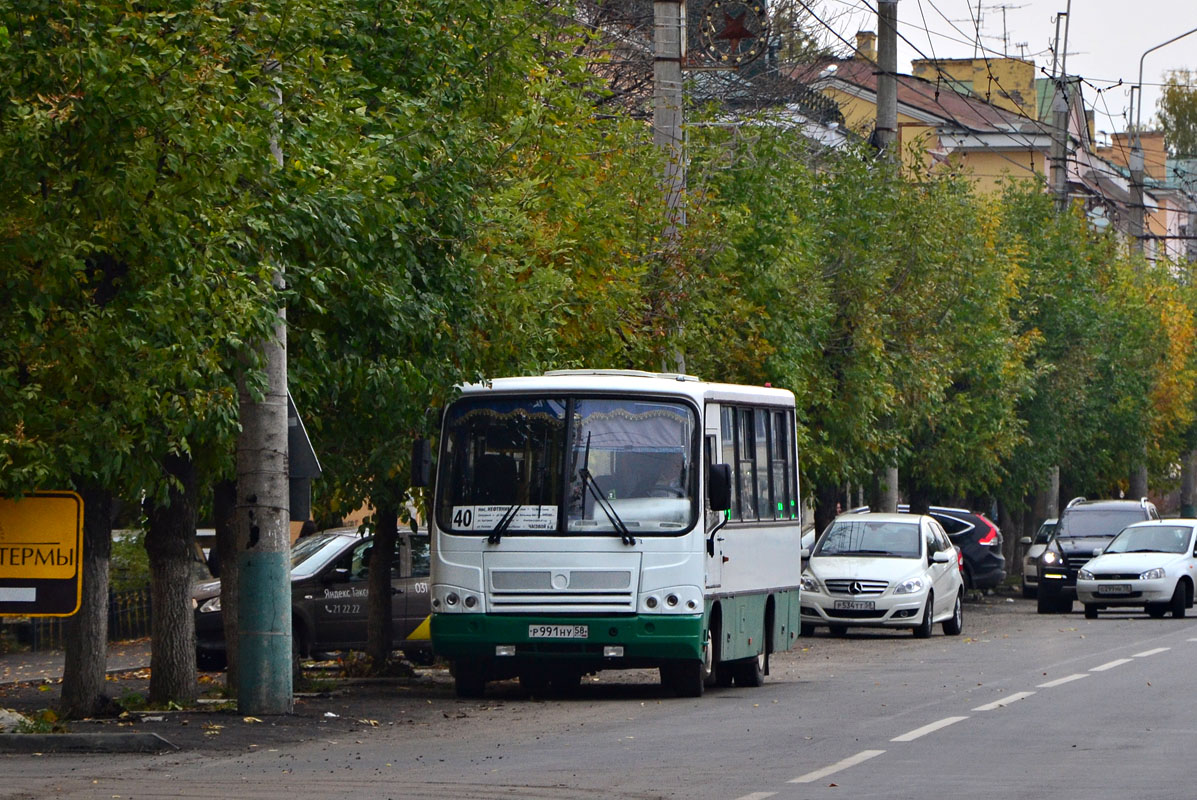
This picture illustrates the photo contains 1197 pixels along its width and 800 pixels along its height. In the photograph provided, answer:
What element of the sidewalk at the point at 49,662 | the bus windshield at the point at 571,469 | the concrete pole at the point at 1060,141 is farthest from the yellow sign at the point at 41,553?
the concrete pole at the point at 1060,141

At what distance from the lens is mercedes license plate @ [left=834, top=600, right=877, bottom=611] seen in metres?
29.4

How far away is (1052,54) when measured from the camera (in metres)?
44.3

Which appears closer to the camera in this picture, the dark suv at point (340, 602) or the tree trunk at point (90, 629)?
the tree trunk at point (90, 629)

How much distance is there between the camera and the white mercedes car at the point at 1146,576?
34406 millimetres

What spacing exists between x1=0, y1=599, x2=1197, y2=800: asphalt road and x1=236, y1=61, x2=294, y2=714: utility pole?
962mm

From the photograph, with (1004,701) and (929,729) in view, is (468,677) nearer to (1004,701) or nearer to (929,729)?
(1004,701)

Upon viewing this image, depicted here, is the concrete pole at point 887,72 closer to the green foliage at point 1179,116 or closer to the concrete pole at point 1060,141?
the concrete pole at point 1060,141

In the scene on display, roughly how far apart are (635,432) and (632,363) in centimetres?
529

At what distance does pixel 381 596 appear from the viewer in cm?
2169

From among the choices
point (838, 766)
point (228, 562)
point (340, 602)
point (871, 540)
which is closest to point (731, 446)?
point (228, 562)

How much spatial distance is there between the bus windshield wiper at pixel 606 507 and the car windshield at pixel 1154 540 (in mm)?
19505

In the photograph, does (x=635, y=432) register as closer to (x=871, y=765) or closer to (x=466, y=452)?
(x=466, y=452)

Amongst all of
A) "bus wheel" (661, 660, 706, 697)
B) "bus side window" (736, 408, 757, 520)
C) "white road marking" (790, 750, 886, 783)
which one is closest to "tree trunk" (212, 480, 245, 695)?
"bus wheel" (661, 660, 706, 697)

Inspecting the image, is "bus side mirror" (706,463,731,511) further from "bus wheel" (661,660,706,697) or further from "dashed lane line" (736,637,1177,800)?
"dashed lane line" (736,637,1177,800)
